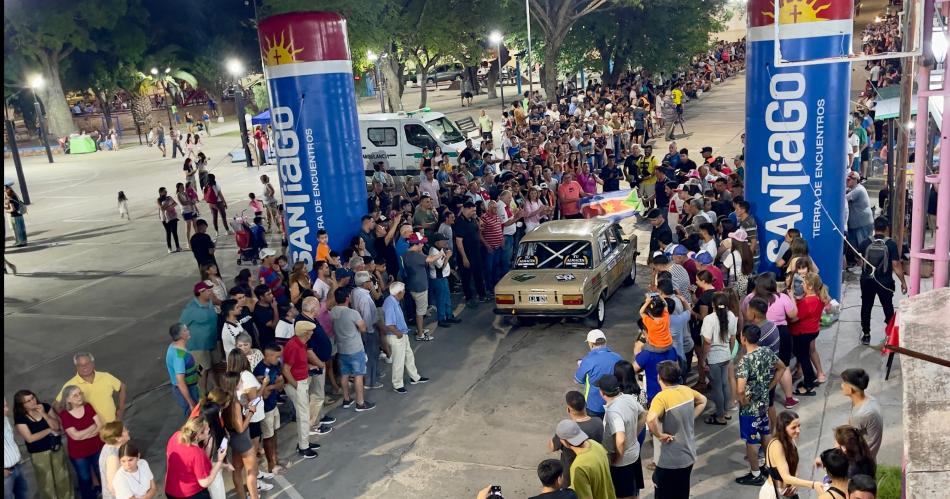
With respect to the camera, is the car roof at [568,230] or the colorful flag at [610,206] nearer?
the car roof at [568,230]

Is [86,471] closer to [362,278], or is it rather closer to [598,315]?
[362,278]

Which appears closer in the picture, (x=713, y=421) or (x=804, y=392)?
(x=713, y=421)

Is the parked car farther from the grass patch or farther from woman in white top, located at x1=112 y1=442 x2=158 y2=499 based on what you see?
woman in white top, located at x1=112 y1=442 x2=158 y2=499

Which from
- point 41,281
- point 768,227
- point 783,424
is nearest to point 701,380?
point 768,227

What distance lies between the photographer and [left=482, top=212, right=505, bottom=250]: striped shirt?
1426 cm

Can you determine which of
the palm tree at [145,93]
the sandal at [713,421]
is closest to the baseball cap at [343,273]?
the sandal at [713,421]

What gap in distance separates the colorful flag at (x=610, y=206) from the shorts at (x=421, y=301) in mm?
5963

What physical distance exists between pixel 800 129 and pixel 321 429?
25.1ft

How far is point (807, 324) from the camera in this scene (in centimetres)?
973

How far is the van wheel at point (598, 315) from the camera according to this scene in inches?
501

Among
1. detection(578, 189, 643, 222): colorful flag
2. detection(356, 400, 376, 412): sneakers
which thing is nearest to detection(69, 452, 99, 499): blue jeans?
detection(356, 400, 376, 412): sneakers

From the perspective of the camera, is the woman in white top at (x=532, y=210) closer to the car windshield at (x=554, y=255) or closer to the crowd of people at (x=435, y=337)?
the crowd of people at (x=435, y=337)

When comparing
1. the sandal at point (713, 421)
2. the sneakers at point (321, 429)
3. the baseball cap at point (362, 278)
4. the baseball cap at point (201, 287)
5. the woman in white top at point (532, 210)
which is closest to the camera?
the sandal at point (713, 421)

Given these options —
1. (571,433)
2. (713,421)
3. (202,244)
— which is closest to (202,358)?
(202,244)
